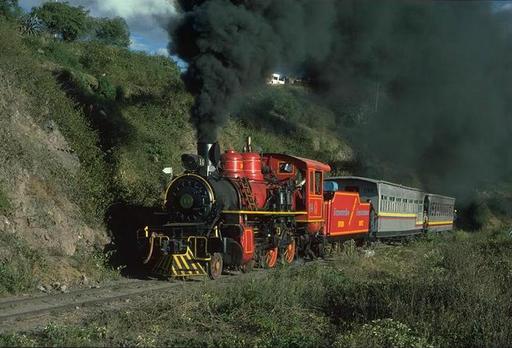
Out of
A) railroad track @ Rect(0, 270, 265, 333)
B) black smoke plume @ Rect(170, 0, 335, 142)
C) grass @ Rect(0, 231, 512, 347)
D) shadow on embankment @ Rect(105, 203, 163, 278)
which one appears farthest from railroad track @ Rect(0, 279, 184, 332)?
black smoke plume @ Rect(170, 0, 335, 142)

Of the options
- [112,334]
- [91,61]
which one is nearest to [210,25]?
[112,334]

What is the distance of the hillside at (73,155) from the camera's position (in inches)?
483

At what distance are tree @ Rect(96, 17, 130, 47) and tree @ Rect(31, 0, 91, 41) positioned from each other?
7.56 meters

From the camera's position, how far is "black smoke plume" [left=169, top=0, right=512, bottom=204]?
12.8 meters

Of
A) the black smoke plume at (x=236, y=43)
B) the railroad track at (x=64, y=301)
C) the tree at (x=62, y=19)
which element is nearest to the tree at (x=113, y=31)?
the tree at (x=62, y=19)

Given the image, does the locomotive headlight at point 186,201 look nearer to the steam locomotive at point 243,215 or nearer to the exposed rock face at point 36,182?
the steam locomotive at point 243,215

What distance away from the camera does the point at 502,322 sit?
22.6 feet

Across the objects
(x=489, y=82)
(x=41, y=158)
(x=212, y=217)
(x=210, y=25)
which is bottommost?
(x=212, y=217)

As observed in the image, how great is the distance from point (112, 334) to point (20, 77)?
11188 mm

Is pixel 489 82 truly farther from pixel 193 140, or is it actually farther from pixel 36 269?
pixel 193 140

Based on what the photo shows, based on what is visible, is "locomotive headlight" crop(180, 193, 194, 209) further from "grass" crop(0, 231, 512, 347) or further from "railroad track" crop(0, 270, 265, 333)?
"grass" crop(0, 231, 512, 347)

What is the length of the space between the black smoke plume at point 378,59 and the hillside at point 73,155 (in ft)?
7.78

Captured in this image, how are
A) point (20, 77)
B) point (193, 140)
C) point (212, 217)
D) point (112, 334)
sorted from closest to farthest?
point (112, 334) → point (212, 217) → point (20, 77) → point (193, 140)

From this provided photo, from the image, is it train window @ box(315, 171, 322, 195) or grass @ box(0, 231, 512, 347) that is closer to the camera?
grass @ box(0, 231, 512, 347)
